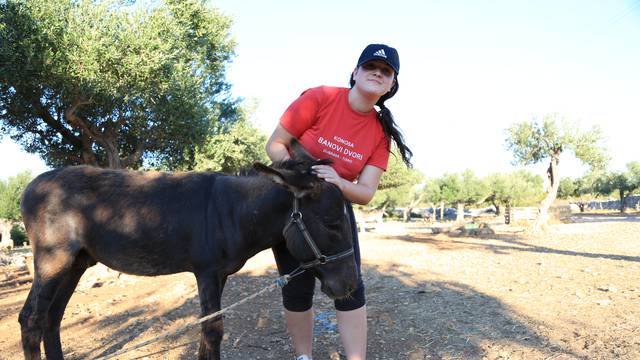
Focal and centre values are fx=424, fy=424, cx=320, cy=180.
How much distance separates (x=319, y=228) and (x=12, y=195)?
176ft

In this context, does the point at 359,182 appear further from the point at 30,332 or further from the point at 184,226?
the point at 30,332

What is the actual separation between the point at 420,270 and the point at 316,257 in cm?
703

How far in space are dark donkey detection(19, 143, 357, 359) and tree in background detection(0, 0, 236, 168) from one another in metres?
7.40

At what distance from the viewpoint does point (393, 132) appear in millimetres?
3260

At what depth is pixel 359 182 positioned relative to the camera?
121 inches

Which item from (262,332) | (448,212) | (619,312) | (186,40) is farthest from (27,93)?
(448,212)

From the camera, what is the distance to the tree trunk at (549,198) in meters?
22.6

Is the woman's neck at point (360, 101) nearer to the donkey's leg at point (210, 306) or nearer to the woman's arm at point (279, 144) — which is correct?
the woman's arm at point (279, 144)

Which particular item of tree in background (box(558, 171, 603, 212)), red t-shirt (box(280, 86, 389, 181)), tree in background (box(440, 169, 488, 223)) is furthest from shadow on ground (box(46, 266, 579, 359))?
tree in background (box(558, 171, 603, 212))

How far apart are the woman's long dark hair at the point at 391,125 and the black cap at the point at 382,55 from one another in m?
0.21

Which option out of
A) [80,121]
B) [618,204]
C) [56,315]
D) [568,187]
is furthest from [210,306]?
[568,187]

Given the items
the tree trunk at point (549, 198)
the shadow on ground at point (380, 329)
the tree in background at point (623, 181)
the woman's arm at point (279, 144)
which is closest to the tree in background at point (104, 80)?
the shadow on ground at point (380, 329)

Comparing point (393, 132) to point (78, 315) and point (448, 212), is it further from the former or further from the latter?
point (448, 212)

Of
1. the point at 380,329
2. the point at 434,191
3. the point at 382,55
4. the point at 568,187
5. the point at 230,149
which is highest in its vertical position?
the point at 568,187
